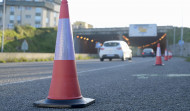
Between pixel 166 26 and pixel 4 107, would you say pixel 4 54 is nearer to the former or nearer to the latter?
pixel 4 107

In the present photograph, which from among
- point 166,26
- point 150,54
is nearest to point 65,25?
point 150,54

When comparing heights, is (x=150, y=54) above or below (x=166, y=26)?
below

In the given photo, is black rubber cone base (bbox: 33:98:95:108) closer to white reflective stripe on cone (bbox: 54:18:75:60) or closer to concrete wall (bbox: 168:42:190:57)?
white reflective stripe on cone (bbox: 54:18:75:60)

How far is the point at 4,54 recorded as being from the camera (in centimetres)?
2092

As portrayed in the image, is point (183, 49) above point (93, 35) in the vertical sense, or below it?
below

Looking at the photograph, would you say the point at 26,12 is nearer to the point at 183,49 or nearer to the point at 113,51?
the point at 183,49

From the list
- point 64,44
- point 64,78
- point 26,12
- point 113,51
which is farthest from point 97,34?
point 64,78

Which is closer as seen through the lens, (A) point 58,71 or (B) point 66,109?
(B) point 66,109

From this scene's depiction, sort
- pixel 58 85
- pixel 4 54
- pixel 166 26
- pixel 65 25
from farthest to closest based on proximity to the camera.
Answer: pixel 166 26 → pixel 4 54 → pixel 65 25 → pixel 58 85

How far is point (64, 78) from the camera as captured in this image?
13.8 feet

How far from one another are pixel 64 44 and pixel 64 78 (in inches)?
18.4

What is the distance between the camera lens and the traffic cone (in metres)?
3.96

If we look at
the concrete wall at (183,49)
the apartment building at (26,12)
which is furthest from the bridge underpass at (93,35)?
A: the apartment building at (26,12)

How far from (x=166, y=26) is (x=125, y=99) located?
55.6 m
